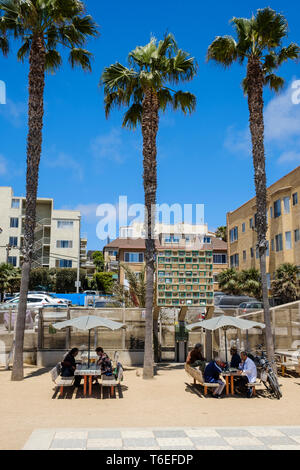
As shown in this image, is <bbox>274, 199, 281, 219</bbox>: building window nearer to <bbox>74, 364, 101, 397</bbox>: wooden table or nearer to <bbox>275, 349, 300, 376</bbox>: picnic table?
<bbox>275, 349, 300, 376</bbox>: picnic table

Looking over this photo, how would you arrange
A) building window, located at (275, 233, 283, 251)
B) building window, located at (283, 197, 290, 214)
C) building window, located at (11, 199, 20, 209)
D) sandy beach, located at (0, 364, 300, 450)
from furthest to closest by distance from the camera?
building window, located at (11, 199, 20, 209) → building window, located at (275, 233, 283, 251) → building window, located at (283, 197, 290, 214) → sandy beach, located at (0, 364, 300, 450)

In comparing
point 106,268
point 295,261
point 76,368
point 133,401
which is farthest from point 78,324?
point 106,268

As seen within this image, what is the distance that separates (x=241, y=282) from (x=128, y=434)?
107 ft

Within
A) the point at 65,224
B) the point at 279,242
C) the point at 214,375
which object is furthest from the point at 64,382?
the point at 65,224

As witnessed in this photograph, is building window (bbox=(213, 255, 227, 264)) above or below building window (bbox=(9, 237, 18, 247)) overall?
below

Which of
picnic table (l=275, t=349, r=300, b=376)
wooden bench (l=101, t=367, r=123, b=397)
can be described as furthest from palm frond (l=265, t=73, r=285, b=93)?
wooden bench (l=101, t=367, r=123, b=397)

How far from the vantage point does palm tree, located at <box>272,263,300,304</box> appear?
3189 centimetres

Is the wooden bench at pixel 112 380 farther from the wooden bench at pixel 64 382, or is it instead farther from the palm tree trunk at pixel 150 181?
the palm tree trunk at pixel 150 181

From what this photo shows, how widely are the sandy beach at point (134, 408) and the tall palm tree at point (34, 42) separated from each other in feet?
9.42

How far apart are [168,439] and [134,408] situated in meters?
3.24

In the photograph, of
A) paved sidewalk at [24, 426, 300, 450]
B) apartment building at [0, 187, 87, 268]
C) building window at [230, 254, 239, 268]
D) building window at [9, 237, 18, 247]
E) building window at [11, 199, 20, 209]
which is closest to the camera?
paved sidewalk at [24, 426, 300, 450]

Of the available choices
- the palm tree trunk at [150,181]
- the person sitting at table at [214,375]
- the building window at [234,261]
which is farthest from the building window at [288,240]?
the person sitting at table at [214,375]

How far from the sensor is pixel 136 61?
16.3 m

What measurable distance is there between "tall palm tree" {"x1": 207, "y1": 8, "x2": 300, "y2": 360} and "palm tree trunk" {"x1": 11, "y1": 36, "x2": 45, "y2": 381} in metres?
6.93
